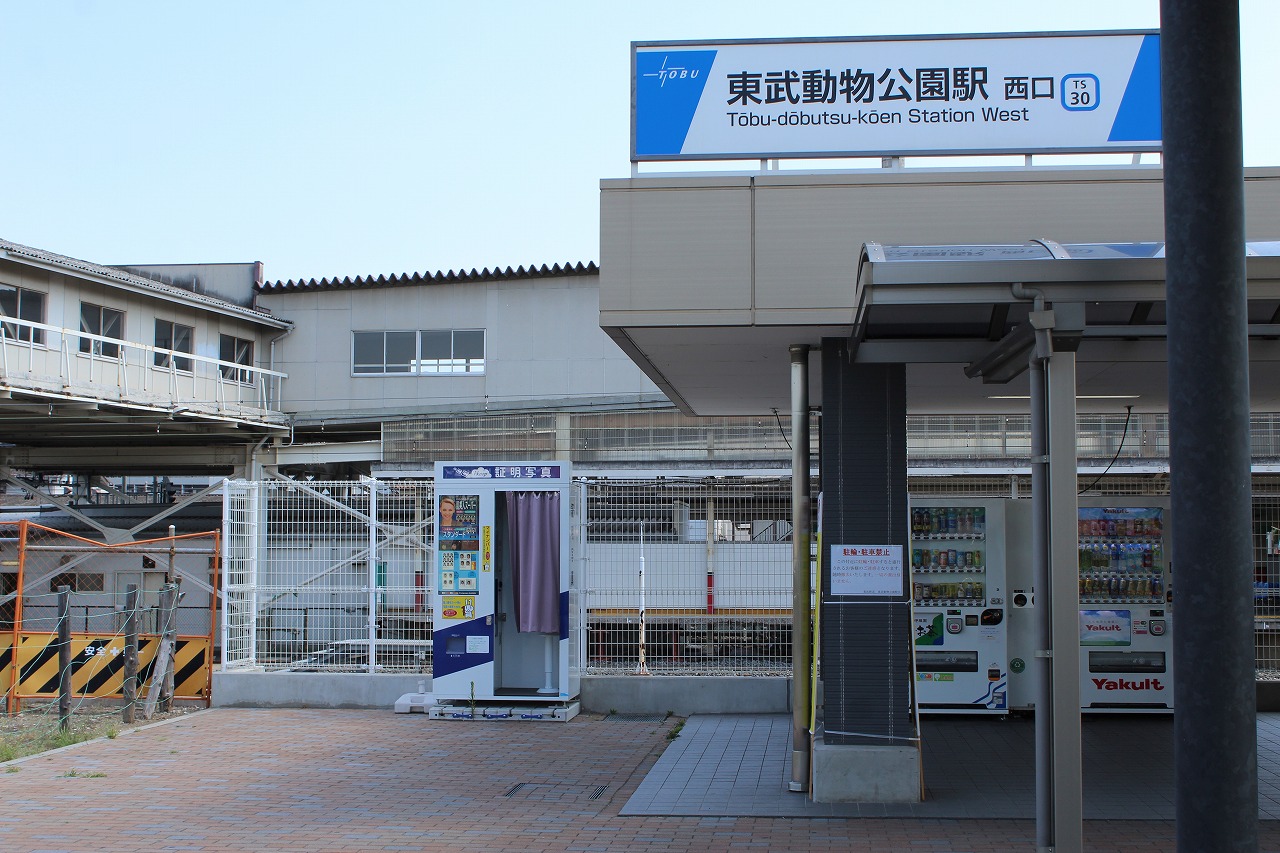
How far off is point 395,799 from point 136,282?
15.9 meters

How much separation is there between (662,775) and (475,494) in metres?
4.19

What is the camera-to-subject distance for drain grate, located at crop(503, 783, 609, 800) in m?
8.55

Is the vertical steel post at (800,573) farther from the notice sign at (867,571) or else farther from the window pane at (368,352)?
the window pane at (368,352)

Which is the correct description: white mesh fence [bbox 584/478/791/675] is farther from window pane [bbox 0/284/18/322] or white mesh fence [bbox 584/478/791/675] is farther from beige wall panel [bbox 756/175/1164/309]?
window pane [bbox 0/284/18/322]

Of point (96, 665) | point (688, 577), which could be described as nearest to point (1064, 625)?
point (688, 577)

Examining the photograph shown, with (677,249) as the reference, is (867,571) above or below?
below

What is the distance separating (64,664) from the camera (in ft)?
38.8

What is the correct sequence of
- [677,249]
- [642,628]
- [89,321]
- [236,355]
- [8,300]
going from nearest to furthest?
[677,249], [642,628], [8,300], [89,321], [236,355]

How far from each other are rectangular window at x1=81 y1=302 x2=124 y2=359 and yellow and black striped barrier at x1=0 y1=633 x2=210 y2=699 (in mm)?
8840

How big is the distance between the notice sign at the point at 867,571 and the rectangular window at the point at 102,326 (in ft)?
55.0

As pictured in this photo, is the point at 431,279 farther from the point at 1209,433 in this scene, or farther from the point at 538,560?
the point at 1209,433

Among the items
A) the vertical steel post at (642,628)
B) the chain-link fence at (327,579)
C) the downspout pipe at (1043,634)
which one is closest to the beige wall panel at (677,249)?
the downspout pipe at (1043,634)

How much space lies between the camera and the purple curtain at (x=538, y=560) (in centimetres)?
1216

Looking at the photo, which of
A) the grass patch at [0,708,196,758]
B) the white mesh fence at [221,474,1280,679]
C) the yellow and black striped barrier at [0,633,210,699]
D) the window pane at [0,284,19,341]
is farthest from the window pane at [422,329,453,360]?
the grass patch at [0,708,196,758]
